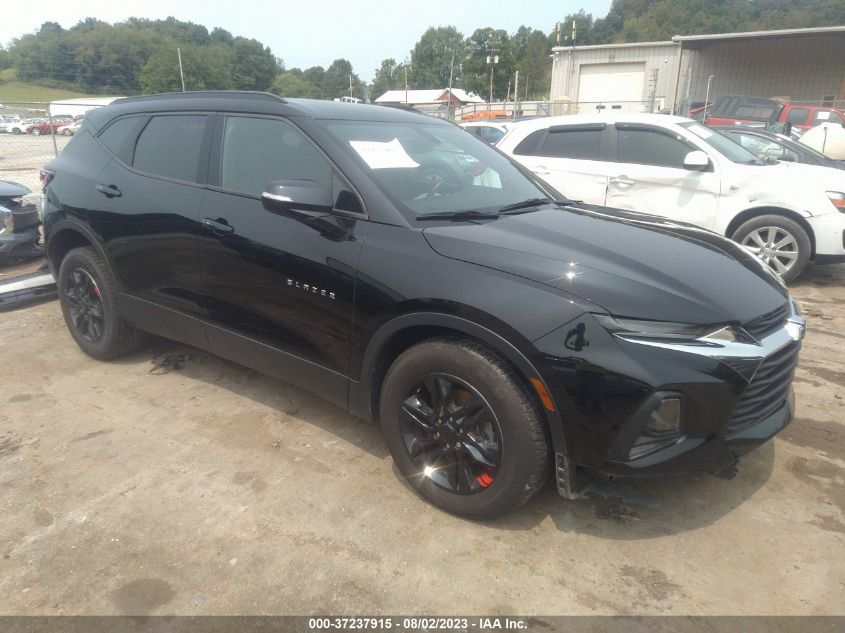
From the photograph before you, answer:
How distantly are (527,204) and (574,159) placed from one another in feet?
12.4

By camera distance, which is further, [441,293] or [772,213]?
[772,213]

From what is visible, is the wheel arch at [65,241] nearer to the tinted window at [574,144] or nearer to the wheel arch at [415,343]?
the wheel arch at [415,343]

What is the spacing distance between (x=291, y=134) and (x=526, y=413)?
6.06ft

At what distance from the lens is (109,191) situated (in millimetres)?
3730

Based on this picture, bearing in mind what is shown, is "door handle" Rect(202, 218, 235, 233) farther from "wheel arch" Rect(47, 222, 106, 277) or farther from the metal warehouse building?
the metal warehouse building

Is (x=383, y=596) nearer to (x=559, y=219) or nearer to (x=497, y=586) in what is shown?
(x=497, y=586)

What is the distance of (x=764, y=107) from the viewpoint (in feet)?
49.5

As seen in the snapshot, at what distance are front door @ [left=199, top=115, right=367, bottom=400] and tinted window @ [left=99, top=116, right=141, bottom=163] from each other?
2.89 ft

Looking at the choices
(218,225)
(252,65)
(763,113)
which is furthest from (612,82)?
(252,65)

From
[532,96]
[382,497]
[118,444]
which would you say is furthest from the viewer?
[532,96]

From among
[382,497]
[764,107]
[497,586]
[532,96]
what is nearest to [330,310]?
[382,497]

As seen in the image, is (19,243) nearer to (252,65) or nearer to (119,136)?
(119,136)

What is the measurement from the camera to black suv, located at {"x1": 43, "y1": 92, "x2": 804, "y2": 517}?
215cm

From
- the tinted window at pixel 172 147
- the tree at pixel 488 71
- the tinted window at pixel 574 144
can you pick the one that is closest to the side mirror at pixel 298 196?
the tinted window at pixel 172 147
